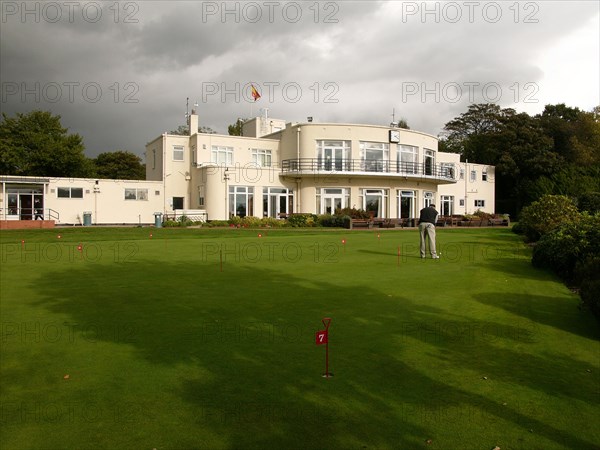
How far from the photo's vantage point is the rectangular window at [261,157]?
4291cm

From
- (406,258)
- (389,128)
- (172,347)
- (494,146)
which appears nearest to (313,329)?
(172,347)

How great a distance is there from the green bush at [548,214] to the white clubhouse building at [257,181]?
820 inches

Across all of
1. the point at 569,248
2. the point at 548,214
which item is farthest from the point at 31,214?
the point at 569,248

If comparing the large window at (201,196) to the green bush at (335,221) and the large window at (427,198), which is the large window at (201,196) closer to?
the green bush at (335,221)

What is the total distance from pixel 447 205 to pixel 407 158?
10.5m

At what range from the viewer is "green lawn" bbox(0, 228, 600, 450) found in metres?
4.11

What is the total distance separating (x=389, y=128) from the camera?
138 feet

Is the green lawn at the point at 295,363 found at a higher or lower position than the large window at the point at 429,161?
lower

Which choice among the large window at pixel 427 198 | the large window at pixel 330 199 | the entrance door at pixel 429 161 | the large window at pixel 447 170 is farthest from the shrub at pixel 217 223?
the large window at pixel 447 170

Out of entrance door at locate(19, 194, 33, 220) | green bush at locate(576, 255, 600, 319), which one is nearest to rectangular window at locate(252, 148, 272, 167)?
entrance door at locate(19, 194, 33, 220)

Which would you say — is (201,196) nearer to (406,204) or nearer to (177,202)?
(177,202)

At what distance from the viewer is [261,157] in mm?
43219

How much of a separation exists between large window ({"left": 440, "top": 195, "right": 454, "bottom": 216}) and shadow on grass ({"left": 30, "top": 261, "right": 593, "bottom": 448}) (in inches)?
1713

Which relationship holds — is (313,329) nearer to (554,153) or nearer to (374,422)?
(374,422)
